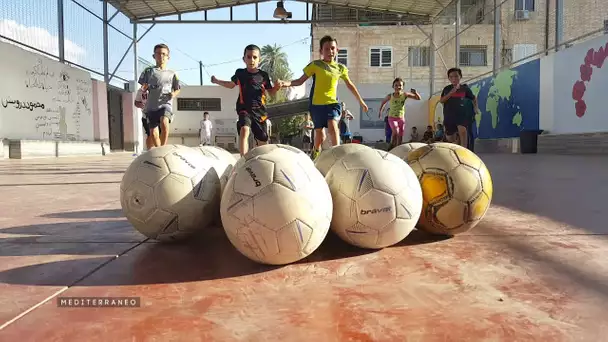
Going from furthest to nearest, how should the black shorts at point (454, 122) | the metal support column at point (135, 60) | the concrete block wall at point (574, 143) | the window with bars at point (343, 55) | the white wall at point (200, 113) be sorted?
the white wall at point (200, 113)
the window with bars at point (343, 55)
the metal support column at point (135, 60)
the concrete block wall at point (574, 143)
the black shorts at point (454, 122)

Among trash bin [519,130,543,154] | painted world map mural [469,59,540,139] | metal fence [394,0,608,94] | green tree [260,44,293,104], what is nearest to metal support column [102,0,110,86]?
metal fence [394,0,608,94]

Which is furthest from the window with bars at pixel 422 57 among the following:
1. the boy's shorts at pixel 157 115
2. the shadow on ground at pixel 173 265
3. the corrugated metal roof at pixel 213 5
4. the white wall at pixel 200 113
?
the shadow on ground at pixel 173 265

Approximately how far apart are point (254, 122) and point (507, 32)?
1745cm

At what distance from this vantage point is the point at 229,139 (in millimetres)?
28812

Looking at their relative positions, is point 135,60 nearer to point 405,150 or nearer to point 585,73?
point 585,73

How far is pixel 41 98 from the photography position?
14109 millimetres

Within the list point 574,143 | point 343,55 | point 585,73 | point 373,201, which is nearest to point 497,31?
point 585,73

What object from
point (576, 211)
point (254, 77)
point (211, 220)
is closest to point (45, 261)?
point (211, 220)

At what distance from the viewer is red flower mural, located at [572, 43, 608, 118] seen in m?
9.80

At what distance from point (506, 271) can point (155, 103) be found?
17.8ft

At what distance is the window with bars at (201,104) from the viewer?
1176 inches

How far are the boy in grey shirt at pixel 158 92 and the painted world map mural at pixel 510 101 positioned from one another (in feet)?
33.7

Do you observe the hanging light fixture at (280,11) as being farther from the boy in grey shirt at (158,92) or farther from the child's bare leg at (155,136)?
the child's bare leg at (155,136)

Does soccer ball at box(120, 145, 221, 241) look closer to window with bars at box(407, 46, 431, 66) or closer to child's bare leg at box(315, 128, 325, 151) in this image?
child's bare leg at box(315, 128, 325, 151)
